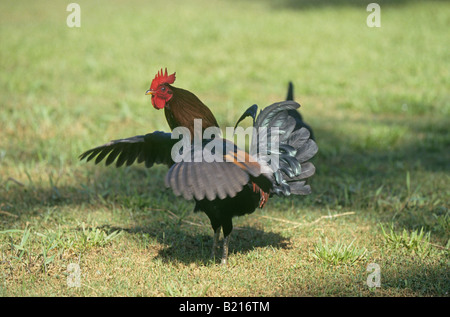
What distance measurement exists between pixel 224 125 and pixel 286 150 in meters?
3.97

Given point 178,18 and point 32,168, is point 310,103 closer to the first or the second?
point 32,168

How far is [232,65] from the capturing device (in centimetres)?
1131

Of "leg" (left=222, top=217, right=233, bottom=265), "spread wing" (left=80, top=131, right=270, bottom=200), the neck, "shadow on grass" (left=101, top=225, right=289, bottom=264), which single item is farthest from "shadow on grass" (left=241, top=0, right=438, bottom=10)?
"spread wing" (left=80, top=131, right=270, bottom=200)

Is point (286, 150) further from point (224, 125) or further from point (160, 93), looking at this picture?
point (224, 125)

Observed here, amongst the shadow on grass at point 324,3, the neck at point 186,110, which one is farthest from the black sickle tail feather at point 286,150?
the shadow on grass at point 324,3

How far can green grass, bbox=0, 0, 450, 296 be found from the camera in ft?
12.8

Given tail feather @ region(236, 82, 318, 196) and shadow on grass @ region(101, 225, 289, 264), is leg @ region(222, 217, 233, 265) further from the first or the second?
tail feather @ region(236, 82, 318, 196)

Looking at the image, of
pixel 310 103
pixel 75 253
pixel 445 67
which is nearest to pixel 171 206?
pixel 75 253

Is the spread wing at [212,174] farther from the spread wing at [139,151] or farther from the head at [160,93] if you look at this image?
the spread wing at [139,151]

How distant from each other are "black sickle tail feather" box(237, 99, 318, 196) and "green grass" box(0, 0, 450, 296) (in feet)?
1.10

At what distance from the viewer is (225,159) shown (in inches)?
134

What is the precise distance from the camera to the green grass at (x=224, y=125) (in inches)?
153

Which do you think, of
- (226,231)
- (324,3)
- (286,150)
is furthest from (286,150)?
(324,3)
